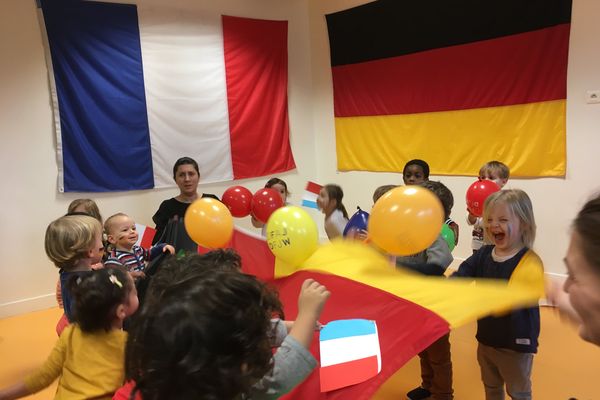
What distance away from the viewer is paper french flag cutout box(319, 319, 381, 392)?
131cm

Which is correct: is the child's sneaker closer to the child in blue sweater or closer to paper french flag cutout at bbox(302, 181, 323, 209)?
the child in blue sweater

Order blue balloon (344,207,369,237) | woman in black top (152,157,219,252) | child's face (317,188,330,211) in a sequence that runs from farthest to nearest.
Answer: child's face (317,188,330,211) < woman in black top (152,157,219,252) < blue balloon (344,207,369,237)

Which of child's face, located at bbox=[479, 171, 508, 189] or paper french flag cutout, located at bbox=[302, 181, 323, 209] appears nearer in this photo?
paper french flag cutout, located at bbox=[302, 181, 323, 209]

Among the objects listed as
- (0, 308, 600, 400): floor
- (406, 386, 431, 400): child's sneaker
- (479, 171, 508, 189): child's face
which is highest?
(479, 171, 508, 189): child's face

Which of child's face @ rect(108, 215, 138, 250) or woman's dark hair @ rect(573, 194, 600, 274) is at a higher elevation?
woman's dark hair @ rect(573, 194, 600, 274)

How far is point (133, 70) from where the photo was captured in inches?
175

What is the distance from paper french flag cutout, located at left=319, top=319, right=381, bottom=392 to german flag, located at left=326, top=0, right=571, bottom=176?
307cm

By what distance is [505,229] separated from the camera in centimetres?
180

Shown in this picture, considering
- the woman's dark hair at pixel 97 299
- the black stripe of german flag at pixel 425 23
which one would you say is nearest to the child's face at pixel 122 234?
the woman's dark hair at pixel 97 299

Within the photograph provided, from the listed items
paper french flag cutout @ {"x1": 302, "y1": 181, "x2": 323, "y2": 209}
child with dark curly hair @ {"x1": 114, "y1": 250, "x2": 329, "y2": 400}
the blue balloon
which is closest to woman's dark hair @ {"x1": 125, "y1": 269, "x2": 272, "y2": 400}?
child with dark curly hair @ {"x1": 114, "y1": 250, "x2": 329, "y2": 400}

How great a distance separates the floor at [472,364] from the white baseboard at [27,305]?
1.09 ft

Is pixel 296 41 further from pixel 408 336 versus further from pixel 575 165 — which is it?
pixel 408 336

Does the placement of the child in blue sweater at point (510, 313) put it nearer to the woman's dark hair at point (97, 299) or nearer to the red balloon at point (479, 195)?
the red balloon at point (479, 195)

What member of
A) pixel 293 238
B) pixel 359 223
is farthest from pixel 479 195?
pixel 293 238
